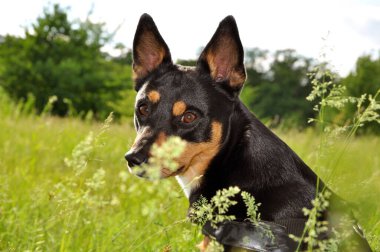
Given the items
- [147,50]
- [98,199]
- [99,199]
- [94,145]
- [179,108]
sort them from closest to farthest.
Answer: [94,145]
[179,108]
[99,199]
[147,50]
[98,199]

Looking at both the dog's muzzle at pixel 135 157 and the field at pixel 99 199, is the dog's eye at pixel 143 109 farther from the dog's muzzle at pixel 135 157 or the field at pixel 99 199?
the dog's muzzle at pixel 135 157

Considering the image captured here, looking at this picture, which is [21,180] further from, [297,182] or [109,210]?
[297,182]

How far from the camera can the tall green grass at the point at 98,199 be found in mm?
2363

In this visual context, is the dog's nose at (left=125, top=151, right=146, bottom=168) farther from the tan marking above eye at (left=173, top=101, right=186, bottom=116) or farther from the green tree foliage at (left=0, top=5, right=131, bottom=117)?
the green tree foliage at (left=0, top=5, right=131, bottom=117)

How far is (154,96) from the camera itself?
132 inches

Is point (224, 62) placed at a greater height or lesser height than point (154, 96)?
greater

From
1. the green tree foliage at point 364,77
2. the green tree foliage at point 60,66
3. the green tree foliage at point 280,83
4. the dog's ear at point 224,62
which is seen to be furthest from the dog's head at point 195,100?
the green tree foliage at point 280,83

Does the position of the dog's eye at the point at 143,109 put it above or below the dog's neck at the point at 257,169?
above

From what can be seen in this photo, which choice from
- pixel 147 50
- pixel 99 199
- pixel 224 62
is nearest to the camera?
pixel 224 62

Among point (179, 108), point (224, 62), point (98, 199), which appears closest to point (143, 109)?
point (179, 108)

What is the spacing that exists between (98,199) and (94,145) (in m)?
1.94

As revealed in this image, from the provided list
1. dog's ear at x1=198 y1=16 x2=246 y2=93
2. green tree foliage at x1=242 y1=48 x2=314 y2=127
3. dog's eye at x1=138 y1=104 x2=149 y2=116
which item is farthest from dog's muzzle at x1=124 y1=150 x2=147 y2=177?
green tree foliage at x1=242 y1=48 x2=314 y2=127

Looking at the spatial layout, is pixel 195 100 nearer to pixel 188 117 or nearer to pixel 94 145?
pixel 188 117

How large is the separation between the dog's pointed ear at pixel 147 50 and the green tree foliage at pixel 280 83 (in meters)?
40.4
